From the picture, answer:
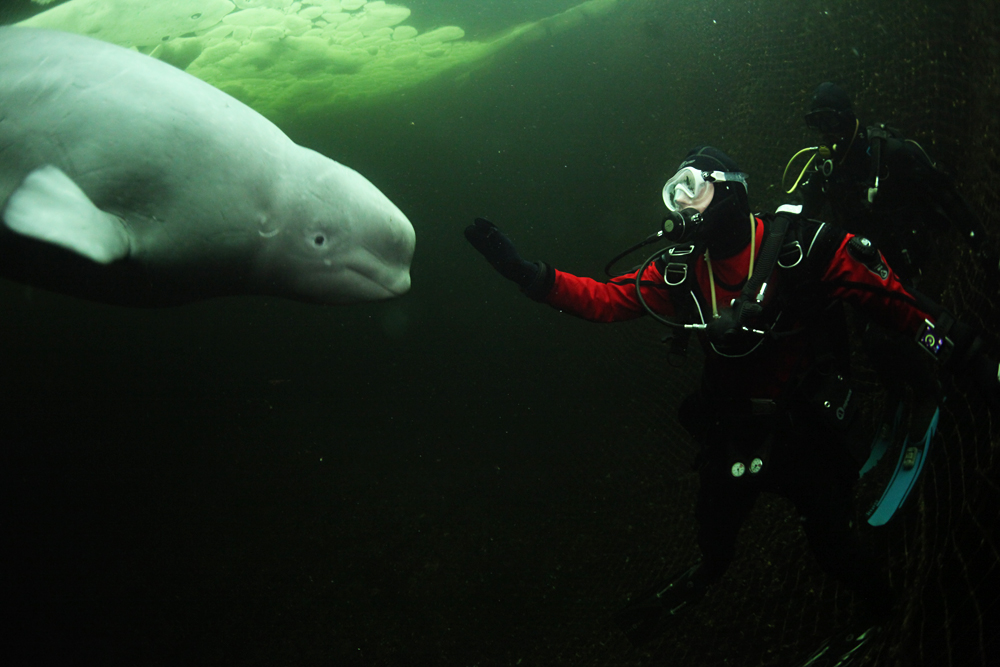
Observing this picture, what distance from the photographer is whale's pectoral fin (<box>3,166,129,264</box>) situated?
1.42 meters

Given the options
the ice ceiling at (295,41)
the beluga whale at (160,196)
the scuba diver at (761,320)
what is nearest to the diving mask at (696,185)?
the scuba diver at (761,320)

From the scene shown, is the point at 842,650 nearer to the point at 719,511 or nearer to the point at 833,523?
the point at 833,523

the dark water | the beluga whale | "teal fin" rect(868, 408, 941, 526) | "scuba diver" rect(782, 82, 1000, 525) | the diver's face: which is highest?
the beluga whale

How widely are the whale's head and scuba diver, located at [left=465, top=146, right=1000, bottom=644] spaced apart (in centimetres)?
60

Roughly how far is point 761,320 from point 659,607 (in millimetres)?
2249

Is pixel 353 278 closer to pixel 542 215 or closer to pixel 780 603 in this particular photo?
pixel 780 603

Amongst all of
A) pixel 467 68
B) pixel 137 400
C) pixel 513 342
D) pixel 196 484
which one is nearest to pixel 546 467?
pixel 513 342

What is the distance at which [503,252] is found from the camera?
8.74 feet

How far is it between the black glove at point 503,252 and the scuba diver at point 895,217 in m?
1.93

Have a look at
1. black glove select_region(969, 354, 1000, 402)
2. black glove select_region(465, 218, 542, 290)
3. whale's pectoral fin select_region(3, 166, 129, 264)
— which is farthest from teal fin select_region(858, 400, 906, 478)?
whale's pectoral fin select_region(3, 166, 129, 264)

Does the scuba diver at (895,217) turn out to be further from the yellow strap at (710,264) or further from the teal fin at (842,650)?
the yellow strap at (710,264)

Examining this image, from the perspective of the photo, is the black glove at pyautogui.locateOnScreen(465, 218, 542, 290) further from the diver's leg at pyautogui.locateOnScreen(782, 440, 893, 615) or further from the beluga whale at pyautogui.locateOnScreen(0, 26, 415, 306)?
the diver's leg at pyautogui.locateOnScreen(782, 440, 893, 615)

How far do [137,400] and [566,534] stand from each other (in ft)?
31.8

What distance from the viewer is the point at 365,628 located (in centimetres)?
466
